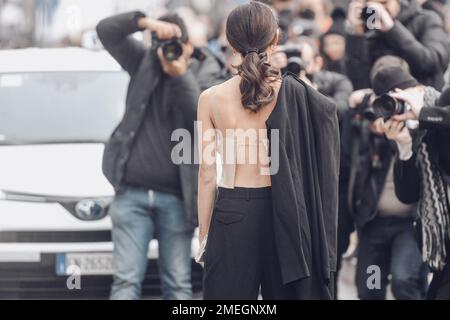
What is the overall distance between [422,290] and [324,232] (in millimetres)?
2453

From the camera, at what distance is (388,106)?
571 centimetres

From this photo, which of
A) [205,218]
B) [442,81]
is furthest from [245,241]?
[442,81]

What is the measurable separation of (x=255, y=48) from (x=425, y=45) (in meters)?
2.63

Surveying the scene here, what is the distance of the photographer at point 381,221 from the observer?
6.82 m

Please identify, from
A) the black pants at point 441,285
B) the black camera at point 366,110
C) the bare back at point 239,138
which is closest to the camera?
the bare back at point 239,138

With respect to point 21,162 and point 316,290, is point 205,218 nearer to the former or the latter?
point 316,290

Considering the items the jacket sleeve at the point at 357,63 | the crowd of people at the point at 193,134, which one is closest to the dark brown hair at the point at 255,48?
the crowd of people at the point at 193,134

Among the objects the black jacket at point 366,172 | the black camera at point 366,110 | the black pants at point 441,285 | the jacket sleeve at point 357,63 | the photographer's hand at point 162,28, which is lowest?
the black pants at point 441,285

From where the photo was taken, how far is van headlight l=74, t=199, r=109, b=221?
740 centimetres

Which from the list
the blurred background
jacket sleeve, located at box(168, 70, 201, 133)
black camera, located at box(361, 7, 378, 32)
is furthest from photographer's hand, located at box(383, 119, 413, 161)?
the blurred background

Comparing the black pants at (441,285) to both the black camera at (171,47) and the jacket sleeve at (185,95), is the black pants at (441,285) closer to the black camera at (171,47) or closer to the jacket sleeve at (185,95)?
the jacket sleeve at (185,95)

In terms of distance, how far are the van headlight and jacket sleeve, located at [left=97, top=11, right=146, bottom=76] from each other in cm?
95

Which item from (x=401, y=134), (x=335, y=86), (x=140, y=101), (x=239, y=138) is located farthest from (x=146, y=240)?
(x=239, y=138)

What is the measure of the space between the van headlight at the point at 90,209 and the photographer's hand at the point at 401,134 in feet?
7.78
